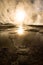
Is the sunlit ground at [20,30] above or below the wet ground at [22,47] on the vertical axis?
above

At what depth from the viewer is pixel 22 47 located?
216cm

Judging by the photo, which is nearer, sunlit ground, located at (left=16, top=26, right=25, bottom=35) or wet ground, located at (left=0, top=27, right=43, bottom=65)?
wet ground, located at (left=0, top=27, right=43, bottom=65)

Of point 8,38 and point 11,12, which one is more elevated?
point 11,12

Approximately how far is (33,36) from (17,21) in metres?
0.21

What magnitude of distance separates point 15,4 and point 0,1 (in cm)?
15

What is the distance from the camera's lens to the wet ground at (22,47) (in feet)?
6.84

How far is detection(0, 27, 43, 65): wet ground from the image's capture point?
209 centimetres

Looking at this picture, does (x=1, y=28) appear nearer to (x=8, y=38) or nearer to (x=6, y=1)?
(x=8, y=38)

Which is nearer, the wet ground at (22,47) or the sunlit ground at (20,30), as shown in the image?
the wet ground at (22,47)

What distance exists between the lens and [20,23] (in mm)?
2201

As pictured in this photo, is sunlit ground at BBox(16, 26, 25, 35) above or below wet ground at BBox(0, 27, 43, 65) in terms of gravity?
above

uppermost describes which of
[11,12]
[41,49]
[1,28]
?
[11,12]

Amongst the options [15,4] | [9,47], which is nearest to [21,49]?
[9,47]

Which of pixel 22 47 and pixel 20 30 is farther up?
pixel 20 30
